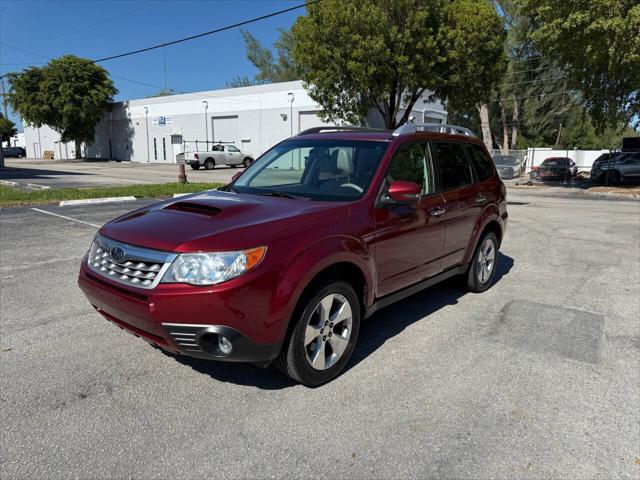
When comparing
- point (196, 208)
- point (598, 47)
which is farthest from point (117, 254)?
point (598, 47)

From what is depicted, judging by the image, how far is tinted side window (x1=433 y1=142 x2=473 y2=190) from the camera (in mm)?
4749

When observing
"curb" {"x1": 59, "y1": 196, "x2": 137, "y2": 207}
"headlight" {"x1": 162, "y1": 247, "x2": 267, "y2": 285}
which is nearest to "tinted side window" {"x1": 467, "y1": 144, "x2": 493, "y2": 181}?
"headlight" {"x1": 162, "y1": 247, "x2": 267, "y2": 285}

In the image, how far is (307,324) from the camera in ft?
10.5

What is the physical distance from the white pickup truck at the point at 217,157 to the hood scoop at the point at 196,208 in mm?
31226

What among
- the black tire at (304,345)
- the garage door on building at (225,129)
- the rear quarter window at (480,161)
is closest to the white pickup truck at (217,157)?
the garage door on building at (225,129)

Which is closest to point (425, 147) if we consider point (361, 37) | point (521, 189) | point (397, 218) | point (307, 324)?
point (397, 218)

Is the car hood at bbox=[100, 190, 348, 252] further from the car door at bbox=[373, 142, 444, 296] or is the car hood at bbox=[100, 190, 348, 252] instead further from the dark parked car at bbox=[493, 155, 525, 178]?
the dark parked car at bbox=[493, 155, 525, 178]

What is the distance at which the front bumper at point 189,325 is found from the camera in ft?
9.20

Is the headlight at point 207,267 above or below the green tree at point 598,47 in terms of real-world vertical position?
below

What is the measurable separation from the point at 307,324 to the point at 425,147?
2236 millimetres

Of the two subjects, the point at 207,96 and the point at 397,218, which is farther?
the point at 207,96

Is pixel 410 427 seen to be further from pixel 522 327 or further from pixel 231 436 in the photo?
pixel 522 327

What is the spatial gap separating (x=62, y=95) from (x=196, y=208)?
1982 inches

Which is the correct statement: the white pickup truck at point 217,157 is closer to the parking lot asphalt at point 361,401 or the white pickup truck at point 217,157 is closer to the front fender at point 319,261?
the parking lot asphalt at point 361,401
